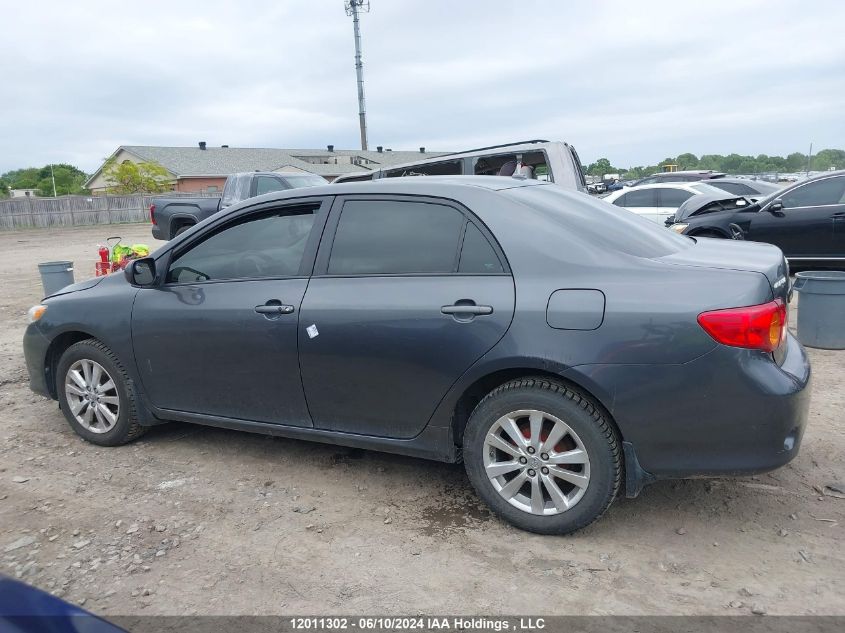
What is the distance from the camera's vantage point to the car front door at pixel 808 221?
8727 millimetres

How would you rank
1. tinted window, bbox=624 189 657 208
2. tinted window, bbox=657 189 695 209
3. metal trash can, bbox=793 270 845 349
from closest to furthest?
1. metal trash can, bbox=793 270 845 349
2. tinted window, bbox=657 189 695 209
3. tinted window, bbox=624 189 657 208

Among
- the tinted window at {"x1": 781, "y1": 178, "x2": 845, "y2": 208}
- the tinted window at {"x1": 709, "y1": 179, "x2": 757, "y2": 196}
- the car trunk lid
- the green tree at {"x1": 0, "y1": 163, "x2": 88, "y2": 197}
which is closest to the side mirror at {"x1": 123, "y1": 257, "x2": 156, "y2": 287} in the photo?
the car trunk lid

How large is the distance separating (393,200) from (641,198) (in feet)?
35.4

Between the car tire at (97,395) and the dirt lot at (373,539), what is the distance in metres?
0.14

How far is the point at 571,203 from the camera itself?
3705mm

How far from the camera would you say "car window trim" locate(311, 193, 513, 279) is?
3375 mm

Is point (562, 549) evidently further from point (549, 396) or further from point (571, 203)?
point (571, 203)

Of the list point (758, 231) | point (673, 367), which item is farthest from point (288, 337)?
point (758, 231)

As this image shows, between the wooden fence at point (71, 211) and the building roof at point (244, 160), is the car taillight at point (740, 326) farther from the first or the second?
the building roof at point (244, 160)

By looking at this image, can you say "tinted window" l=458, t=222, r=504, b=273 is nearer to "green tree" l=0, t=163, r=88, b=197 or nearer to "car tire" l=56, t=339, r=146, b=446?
"car tire" l=56, t=339, r=146, b=446

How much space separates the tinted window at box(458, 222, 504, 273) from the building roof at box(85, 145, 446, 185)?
4538cm

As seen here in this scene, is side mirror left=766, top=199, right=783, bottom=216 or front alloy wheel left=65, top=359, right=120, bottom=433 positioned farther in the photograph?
side mirror left=766, top=199, right=783, bottom=216

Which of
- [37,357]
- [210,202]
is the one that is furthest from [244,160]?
[37,357]

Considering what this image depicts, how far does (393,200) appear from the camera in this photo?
371 centimetres
